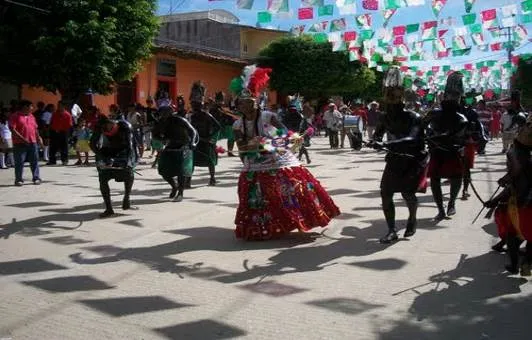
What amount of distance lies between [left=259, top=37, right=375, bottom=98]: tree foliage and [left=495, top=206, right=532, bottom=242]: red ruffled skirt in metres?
31.4

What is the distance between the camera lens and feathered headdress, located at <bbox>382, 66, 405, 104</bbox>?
23.1ft

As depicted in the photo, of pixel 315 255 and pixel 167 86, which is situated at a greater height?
pixel 167 86

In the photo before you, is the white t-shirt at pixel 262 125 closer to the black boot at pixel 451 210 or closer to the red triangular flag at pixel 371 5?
the black boot at pixel 451 210

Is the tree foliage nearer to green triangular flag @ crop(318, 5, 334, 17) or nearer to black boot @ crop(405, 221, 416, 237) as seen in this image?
green triangular flag @ crop(318, 5, 334, 17)

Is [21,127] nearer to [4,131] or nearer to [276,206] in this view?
[4,131]

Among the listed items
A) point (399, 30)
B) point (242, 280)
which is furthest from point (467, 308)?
point (399, 30)

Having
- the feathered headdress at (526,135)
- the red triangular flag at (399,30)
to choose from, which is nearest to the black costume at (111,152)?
the feathered headdress at (526,135)

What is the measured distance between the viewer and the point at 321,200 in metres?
7.33

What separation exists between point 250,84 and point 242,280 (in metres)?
2.76

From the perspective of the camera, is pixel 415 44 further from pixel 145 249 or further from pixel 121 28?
pixel 145 249

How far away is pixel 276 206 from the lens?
7090 mm

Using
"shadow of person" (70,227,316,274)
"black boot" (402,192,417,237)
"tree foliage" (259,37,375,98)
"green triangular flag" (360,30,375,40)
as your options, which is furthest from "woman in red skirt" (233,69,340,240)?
"tree foliage" (259,37,375,98)

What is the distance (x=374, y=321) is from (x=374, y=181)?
8441 millimetres

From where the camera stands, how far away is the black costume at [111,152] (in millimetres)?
8867
